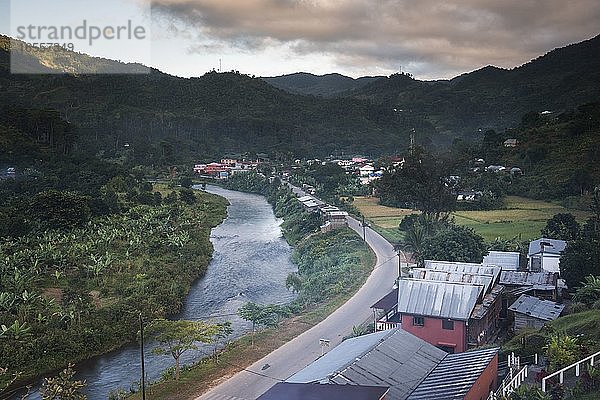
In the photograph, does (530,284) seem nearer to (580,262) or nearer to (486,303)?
(580,262)

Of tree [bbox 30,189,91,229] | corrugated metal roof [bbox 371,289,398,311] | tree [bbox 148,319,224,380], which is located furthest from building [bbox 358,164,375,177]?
tree [bbox 148,319,224,380]

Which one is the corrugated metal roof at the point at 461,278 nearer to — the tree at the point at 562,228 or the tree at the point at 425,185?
the tree at the point at 562,228

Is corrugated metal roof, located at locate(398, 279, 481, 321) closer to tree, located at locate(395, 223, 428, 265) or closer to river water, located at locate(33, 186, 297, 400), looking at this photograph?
river water, located at locate(33, 186, 297, 400)

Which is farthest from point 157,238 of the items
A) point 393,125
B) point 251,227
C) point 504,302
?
point 393,125

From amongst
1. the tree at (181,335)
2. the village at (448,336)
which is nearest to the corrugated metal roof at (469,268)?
the village at (448,336)

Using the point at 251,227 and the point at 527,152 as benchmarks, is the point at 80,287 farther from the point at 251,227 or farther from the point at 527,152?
the point at 527,152
